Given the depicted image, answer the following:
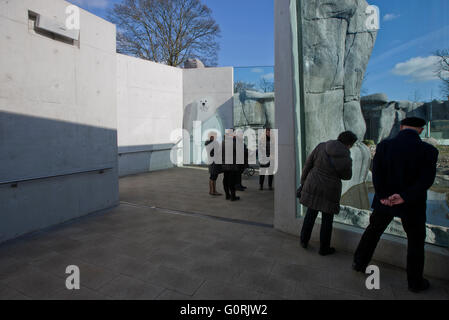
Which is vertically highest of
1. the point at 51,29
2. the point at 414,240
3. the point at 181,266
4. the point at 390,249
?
the point at 51,29

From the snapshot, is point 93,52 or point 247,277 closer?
point 247,277

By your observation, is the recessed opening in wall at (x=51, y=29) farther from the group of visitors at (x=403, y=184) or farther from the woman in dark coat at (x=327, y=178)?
the group of visitors at (x=403, y=184)

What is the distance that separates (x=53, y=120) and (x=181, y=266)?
328 cm

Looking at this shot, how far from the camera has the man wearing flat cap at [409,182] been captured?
2.47 meters

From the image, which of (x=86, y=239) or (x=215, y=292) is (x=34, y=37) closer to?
(x=86, y=239)

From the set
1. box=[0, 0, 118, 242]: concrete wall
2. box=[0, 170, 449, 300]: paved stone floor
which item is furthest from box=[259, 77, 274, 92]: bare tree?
box=[0, 170, 449, 300]: paved stone floor

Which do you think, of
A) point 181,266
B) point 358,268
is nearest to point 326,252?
point 358,268

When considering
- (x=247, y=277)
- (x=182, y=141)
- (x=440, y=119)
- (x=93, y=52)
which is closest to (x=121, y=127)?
(x=182, y=141)

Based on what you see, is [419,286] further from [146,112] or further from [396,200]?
[146,112]

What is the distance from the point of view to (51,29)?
4312 mm

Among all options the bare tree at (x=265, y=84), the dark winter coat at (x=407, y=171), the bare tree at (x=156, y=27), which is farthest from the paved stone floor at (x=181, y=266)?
the bare tree at (x=156, y=27)

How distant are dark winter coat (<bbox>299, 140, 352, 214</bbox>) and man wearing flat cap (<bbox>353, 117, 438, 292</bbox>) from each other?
0.40 m

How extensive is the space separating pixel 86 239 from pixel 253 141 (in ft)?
28.2

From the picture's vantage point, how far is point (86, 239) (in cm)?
397
